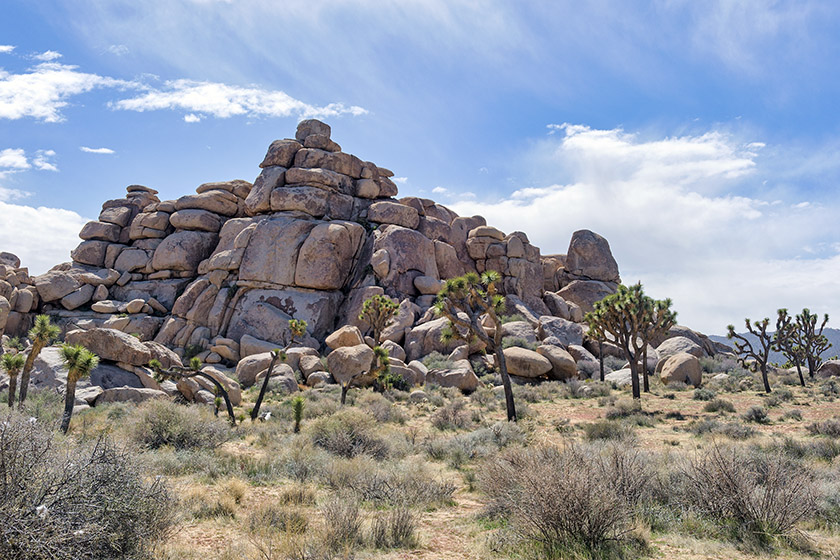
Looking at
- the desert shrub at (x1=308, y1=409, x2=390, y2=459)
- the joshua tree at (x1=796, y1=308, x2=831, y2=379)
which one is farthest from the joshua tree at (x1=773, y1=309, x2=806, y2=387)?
the desert shrub at (x1=308, y1=409, x2=390, y2=459)

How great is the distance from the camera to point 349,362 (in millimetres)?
29859

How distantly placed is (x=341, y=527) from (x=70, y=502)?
3.13 metres

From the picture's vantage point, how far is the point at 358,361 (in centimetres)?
2970

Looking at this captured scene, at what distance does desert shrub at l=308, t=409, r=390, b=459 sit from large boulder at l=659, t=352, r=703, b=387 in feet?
76.3

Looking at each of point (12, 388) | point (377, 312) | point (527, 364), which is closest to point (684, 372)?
point (527, 364)

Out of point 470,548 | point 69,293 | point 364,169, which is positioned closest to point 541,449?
point 470,548

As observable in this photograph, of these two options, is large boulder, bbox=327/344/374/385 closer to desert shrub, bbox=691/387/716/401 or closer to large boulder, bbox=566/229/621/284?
desert shrub, bbox=691/387/716/401

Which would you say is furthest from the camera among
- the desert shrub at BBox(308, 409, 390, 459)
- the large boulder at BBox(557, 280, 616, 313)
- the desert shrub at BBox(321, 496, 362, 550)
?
the large boulder at BBox(557, 280, 616, 313)

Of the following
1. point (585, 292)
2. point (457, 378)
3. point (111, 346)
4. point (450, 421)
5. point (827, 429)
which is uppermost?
point (585, 292)

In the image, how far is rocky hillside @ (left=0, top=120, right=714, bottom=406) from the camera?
40.2m

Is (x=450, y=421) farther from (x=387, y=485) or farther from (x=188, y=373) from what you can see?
(x=188, y=373)

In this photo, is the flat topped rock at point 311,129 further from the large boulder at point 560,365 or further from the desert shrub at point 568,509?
the desert shrub at point 568,509

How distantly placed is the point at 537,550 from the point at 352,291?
37498mm

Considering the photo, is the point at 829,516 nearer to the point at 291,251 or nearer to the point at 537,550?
the point at 537,550
